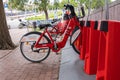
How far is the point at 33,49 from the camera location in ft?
22.0

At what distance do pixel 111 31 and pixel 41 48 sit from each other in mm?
3512

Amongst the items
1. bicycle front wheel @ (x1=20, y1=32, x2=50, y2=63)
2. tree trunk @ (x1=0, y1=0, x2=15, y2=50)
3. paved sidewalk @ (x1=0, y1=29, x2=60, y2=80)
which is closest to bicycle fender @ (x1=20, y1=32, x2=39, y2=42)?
bicycle front wheel @ (x1=20, y1=32, x2=50, y2=63)

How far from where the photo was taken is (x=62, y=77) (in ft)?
16.6

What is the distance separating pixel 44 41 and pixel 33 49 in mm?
339

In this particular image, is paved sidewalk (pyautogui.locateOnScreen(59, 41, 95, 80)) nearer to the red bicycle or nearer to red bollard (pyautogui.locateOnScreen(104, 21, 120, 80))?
the red bicycle

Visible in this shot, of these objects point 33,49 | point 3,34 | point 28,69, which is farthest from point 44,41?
point 3,34

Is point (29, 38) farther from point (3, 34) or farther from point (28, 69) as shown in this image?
point (3, 34)

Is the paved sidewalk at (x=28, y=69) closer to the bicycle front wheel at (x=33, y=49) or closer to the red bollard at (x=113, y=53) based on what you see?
the bicycle front wheel at (x=33, y=49)

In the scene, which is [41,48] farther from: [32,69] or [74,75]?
[74,75]

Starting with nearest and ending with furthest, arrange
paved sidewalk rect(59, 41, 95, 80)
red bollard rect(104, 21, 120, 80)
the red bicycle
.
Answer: red bollard rect(104, 21, 120, 80)
paved sidewalk rect(59, 41, 95, 80)
the red bicycle

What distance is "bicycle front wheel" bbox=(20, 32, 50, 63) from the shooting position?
21.7ft

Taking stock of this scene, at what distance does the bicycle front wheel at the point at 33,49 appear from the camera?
6.60 meters

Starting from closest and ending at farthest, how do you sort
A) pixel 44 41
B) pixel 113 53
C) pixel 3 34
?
pixel 113 53
pixel 44 41
pixel 3 34

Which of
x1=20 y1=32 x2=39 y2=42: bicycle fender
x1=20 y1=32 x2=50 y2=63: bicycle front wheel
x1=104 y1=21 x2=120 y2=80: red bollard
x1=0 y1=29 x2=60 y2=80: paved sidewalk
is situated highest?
x1=104 y1=21 x2=120 y2=80: red bollard
